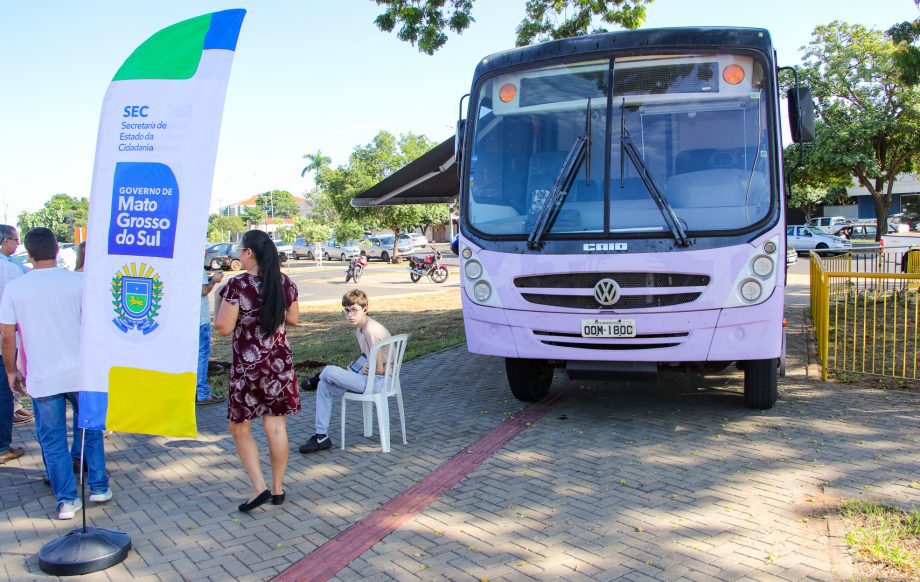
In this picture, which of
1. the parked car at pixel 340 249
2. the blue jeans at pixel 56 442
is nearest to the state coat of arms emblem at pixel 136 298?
the blue jeans at pixel 56 442

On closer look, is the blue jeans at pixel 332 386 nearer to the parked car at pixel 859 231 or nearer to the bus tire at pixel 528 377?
the bus tire at pixel 528 377

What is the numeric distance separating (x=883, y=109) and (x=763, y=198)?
100ft

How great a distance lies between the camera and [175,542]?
424cm

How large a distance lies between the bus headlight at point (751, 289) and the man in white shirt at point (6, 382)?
18.4 ft

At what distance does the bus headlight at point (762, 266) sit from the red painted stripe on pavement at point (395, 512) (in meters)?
2.34

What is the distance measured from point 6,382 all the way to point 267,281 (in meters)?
2.82

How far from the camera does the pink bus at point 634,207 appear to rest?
559 centimetres

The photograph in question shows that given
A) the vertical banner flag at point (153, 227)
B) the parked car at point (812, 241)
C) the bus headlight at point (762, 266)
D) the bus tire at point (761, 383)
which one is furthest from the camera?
the parked car at point (812, 241)

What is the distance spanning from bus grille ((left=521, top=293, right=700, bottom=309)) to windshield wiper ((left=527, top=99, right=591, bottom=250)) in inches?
17.8

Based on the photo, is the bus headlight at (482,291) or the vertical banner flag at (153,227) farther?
the bus headlight at (482,291)

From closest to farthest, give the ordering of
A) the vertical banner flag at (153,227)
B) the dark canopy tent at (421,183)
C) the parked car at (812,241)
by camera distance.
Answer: the vertical banner flag at (153,227)
the dark canopy tent at (421,183)
the parked car at (812,241)

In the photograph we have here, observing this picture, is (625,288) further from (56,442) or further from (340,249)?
(340,249)

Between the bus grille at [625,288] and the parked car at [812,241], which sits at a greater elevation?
the parked car at [812,241]

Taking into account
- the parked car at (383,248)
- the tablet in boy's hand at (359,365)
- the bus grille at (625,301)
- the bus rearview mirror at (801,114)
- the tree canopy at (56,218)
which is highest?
the tree canopy at (56,218)
